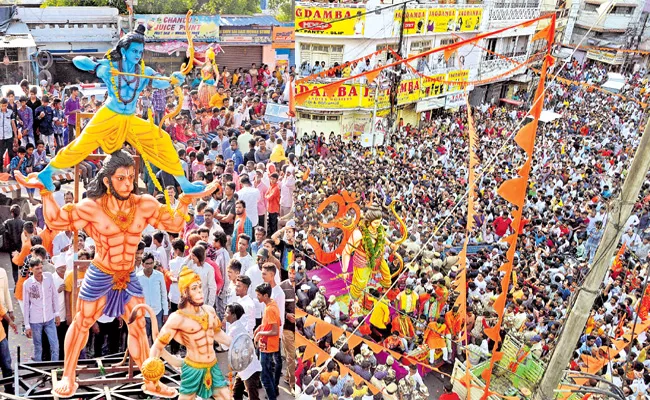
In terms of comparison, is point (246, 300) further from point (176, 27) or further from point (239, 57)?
point (239, 57)

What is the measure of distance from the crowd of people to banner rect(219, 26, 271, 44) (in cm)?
145

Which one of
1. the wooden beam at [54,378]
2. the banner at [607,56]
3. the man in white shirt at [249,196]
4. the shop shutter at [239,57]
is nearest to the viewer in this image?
the wooden beam at [54,378]

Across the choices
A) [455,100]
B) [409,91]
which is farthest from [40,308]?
[455,100]

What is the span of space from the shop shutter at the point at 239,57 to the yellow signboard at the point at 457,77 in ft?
9.09

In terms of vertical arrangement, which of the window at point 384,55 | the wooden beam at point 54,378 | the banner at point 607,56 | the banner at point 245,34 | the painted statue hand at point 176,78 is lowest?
the wooden beam at point 54,378

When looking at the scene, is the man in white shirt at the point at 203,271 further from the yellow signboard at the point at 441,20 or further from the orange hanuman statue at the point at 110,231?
the yellow signboard at the point at 441,20

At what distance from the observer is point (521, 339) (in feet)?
20.4

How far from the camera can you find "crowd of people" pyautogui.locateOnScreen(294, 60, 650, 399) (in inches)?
233

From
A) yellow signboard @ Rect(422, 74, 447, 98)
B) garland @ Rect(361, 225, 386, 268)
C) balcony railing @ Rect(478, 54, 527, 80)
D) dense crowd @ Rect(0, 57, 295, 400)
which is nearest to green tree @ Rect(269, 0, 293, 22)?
dense crowd @ Rect(0, 57, 295, 400)

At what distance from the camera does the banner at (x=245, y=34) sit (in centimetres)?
688

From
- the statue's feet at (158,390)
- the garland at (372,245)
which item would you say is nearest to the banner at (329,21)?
the garland at (372,245)

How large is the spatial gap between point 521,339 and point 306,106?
394cm

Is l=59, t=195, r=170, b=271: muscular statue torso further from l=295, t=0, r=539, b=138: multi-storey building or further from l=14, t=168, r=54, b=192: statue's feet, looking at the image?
l=295, t=0, r=539, b=138: multi-storey building

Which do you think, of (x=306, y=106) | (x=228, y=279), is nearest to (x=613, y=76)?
(x=306, y=106)
